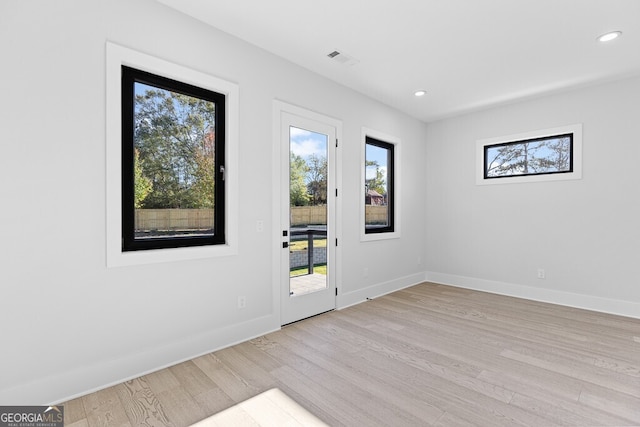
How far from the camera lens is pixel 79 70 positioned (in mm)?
2066

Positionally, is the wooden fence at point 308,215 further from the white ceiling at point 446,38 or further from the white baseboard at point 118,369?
the white ceiling at point 446,38

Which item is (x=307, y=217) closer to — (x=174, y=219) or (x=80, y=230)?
(x=174, y=219)

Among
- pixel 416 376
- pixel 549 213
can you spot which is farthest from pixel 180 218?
pixel 549 213

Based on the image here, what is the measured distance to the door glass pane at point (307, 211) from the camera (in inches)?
135

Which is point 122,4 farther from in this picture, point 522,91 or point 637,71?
point 637,71

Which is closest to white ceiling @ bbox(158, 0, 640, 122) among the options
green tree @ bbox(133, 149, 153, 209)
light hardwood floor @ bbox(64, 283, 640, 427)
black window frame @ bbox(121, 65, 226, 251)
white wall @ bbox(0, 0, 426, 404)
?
white wall @ bbox(0, 0, 426, 404)

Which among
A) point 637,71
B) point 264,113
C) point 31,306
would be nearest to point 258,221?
point 264,113

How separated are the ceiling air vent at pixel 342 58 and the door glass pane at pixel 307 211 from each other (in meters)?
0.80

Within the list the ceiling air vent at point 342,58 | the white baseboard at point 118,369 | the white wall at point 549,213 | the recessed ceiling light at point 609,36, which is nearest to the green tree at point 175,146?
the white baseboard at point 118,369

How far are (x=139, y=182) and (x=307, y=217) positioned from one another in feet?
5.65

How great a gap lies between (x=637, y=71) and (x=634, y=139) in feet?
2.45

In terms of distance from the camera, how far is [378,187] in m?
4.70

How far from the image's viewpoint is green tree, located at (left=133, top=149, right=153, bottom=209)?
2.37 metres

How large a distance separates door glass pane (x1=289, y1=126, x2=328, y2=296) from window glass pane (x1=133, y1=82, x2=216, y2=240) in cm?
91
